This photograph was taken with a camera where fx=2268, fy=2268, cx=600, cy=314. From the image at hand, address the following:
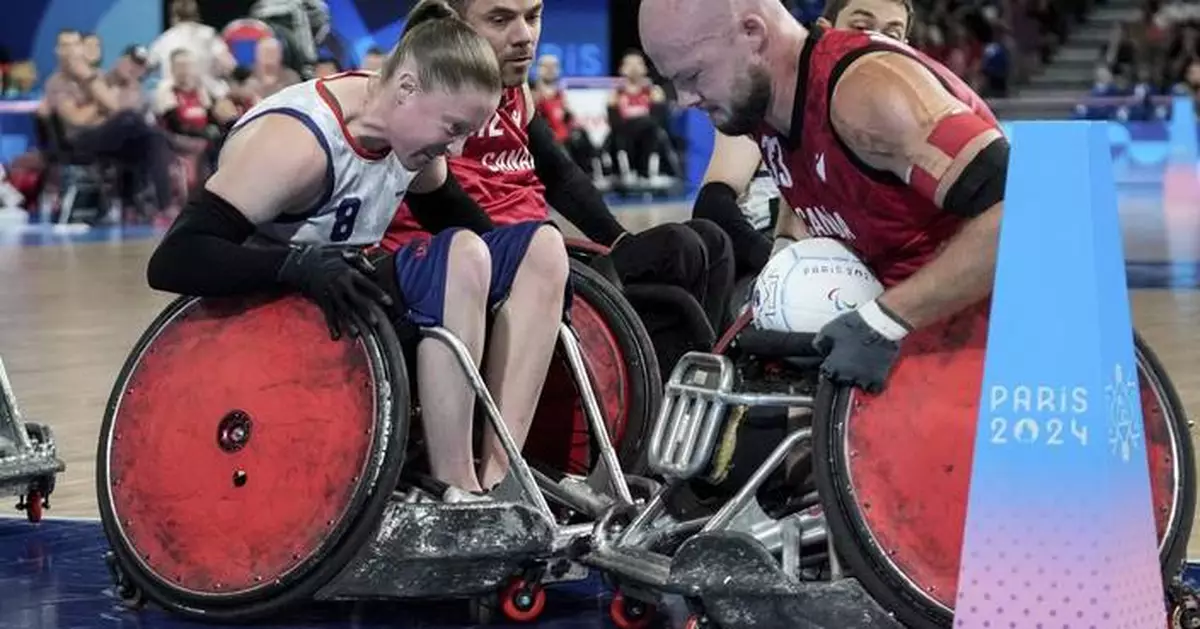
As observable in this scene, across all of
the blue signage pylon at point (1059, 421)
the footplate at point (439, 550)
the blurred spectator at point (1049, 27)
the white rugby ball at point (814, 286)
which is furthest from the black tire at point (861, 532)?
the blurred spectator at point (1049, 27)

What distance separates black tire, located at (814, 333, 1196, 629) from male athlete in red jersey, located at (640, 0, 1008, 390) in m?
0.08

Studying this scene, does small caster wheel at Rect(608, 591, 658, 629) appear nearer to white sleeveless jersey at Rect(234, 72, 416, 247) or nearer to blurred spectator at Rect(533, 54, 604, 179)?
white sleeveless jersey at Rect(234, 72, 416, 247)

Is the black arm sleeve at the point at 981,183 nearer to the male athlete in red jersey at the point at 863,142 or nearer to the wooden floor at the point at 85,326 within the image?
the male athlete in red jersey at the point at 863,142

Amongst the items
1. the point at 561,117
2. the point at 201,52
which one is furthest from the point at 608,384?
the point at 561,117

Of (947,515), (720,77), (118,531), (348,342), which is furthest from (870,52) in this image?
(118,531)

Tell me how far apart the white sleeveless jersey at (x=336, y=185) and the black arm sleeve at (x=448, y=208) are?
352 millimetres

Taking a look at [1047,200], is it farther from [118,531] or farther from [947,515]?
[118,531]

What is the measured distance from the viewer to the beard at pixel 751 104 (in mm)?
4066

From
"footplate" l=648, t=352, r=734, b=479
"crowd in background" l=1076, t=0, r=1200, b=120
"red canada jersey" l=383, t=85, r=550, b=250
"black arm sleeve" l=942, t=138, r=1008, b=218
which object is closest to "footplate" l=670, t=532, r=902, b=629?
"footplate" l=648, t=352, r=734, b=479

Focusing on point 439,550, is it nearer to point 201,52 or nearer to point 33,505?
point 33,505

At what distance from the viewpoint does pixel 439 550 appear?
14.2 feet

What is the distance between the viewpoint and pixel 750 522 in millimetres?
4113

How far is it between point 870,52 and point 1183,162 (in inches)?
986

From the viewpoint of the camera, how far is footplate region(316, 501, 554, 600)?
4.32m
